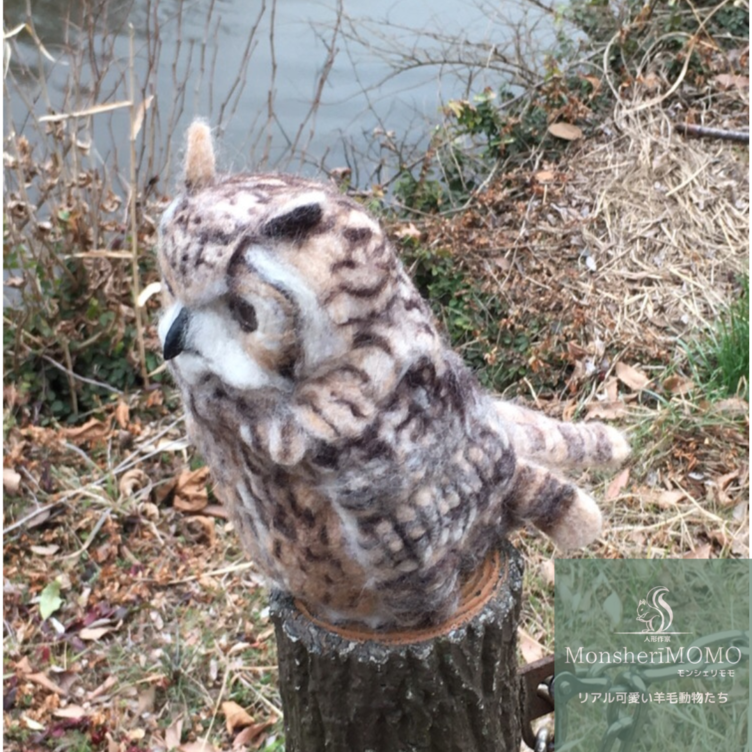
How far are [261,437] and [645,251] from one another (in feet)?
6.03

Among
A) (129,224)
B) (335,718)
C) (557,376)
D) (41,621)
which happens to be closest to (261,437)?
(335,718)

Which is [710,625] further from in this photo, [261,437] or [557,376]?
[261,437]

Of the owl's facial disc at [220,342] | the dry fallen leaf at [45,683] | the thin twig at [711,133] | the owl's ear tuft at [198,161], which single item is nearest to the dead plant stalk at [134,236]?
the dry fallen leaf at [45,683]

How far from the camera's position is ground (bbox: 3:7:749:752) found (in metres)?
1.64

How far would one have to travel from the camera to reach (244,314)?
708 millimetres

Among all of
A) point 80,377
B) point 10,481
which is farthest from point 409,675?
point 80,377

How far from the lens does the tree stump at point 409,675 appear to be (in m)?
0.92

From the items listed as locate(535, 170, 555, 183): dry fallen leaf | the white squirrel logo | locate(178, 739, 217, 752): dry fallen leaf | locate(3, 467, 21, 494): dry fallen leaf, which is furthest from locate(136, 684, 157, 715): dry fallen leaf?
locate(535, 170, 555, 183): dry fallen leaf

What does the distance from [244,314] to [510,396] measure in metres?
1.53

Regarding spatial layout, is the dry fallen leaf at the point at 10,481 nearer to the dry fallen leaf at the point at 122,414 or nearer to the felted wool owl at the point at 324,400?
the dry fallen leaf at the point at 122,414

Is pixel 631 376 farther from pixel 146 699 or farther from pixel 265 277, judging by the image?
pixel 265 277

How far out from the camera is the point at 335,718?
3.18 feet

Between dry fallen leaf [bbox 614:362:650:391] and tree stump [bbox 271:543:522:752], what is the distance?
117cm

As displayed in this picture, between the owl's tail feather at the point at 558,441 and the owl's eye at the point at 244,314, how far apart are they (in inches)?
13.7
